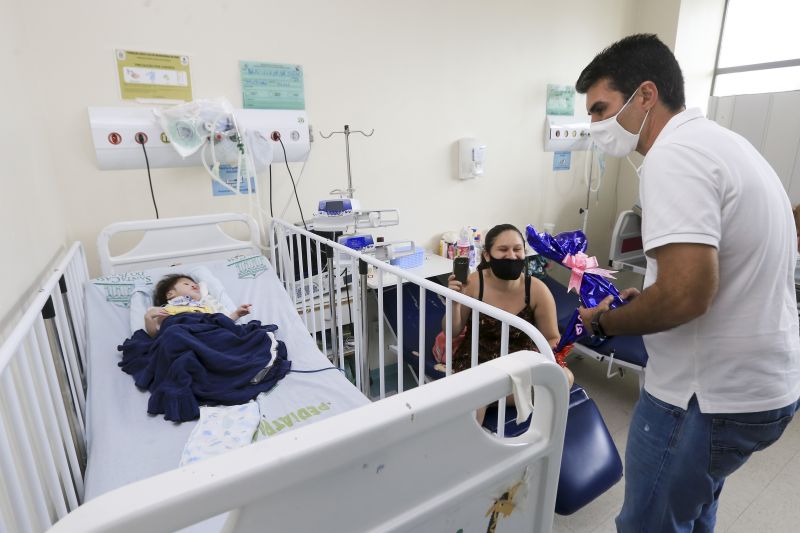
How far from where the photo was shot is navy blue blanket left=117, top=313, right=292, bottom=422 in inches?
51.9

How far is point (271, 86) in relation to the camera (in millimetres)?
2176

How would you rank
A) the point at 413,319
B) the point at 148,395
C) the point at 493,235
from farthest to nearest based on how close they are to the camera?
the point at 413,319 → the point at 493,235 → the point at 148,395

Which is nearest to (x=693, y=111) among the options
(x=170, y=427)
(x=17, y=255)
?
(x=170, y=427)

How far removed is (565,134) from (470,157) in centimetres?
94

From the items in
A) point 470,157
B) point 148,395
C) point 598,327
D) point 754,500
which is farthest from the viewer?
point 470,157

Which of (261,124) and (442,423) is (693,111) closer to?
(442,423)

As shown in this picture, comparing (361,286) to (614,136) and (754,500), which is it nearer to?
(614,136)

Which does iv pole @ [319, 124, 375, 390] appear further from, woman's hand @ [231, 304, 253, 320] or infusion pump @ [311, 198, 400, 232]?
woman's hand @ [231, 304, 253, 320]

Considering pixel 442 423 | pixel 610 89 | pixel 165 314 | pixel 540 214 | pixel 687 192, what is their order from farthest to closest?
pixel 540 214, pixel 165 314, pixel 610 89, pixel 687 192, pixel 442 423

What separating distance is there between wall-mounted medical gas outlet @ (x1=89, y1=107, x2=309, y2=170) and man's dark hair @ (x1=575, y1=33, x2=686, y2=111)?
61.5 inches

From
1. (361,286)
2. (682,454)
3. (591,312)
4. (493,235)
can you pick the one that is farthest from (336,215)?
(682,454)

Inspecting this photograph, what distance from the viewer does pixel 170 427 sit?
126 centimetres

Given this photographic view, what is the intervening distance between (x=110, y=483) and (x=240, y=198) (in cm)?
149

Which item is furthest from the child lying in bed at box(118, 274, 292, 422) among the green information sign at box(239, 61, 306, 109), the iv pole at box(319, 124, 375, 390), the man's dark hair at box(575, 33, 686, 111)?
the man's dark hair at box(575, 33, 686, 111)
